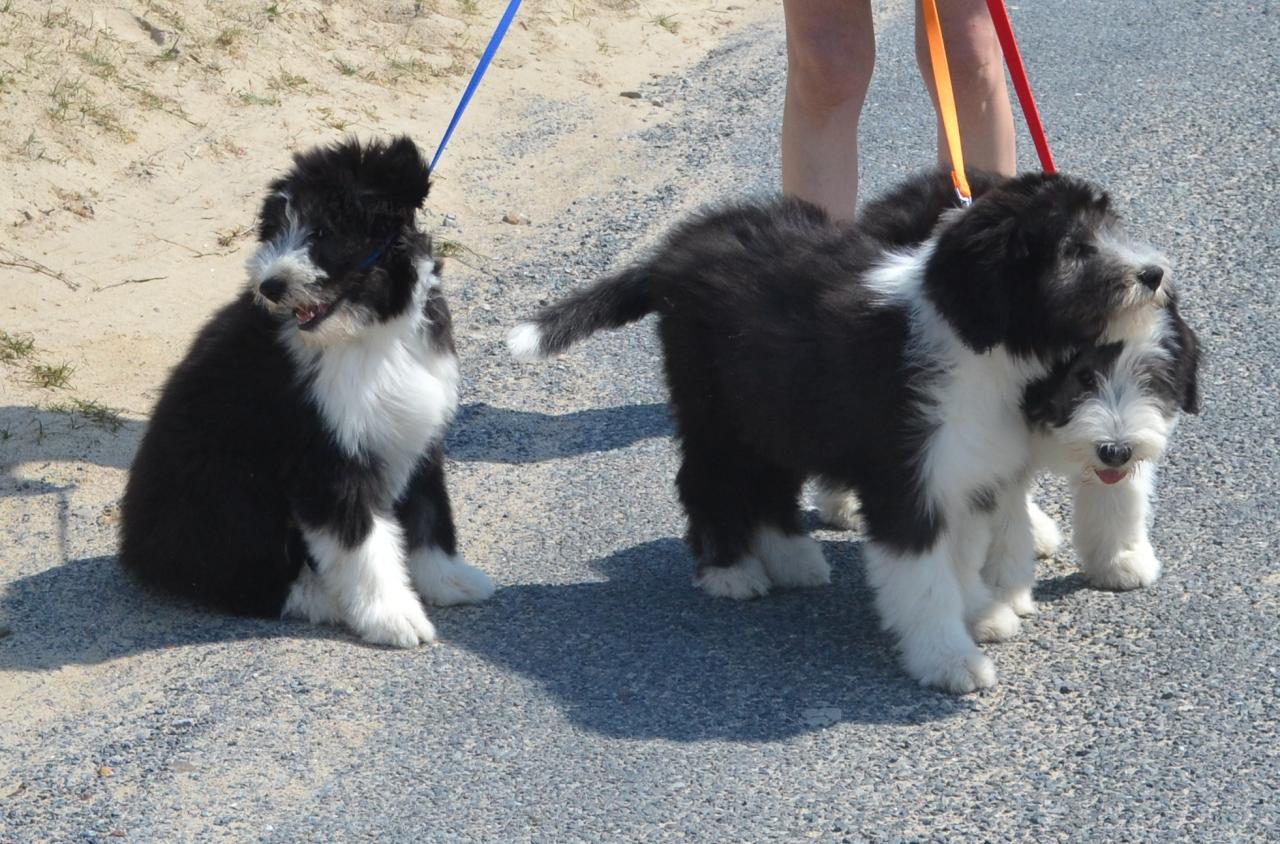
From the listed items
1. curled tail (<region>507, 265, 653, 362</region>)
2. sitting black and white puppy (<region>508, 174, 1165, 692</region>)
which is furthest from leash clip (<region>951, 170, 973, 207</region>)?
curled tail (<region>507, 265, 653, 362</region>)

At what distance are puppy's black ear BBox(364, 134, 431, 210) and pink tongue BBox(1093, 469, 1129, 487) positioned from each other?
6.50ft

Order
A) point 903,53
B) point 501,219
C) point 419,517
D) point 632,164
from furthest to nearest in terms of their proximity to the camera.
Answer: point 903,53 → point 632,164 → point 501,219 → point 419,517

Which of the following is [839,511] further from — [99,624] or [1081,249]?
[99,624]

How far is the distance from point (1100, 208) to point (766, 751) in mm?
1580

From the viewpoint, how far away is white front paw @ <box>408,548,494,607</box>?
459 cm

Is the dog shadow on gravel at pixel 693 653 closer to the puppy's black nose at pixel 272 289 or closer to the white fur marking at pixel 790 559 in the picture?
the white fur marking at pixel 790 559

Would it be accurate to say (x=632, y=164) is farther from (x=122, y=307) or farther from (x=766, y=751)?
(x=766, y=751)

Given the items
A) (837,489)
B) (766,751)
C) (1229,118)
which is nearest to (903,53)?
(1229,118)

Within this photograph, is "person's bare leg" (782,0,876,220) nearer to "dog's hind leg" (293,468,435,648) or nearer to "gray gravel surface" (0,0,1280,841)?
"gray gravel surface" (0,0,1280,841)

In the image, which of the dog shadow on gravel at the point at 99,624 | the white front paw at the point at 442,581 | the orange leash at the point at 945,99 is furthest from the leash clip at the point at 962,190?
the dog shadow on gravel at the point at 99,624

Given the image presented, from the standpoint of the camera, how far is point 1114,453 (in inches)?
146

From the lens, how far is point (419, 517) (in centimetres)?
462

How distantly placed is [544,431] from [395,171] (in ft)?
5.70

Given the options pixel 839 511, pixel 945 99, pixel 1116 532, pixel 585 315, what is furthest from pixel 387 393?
pixel 1116 532
